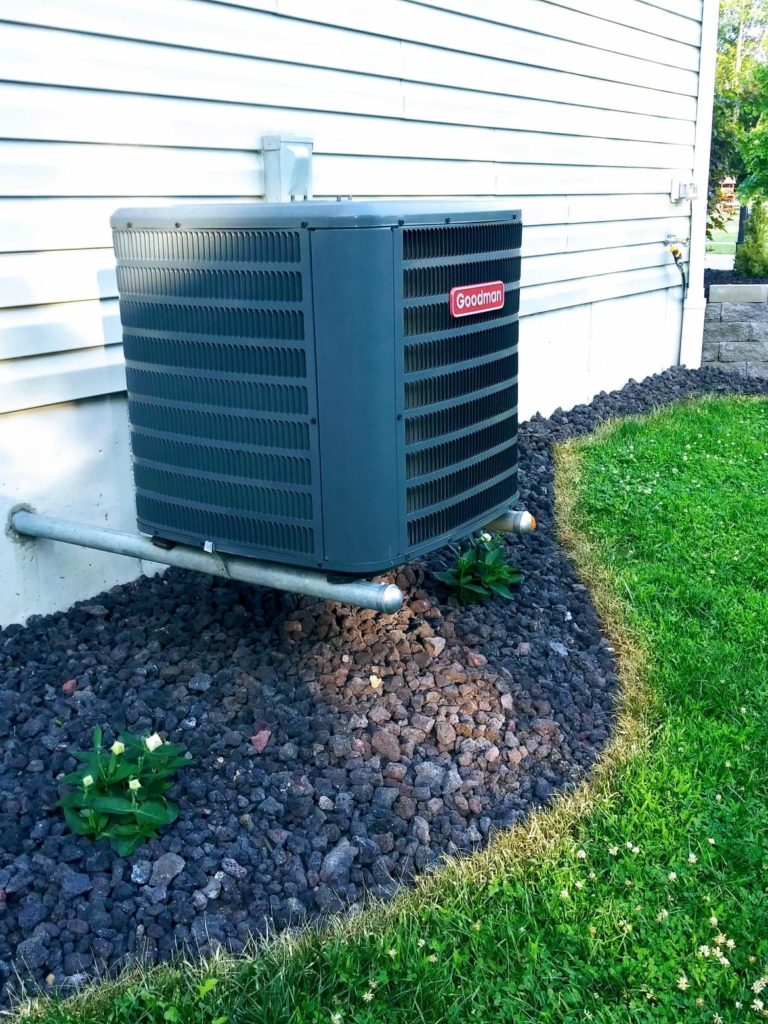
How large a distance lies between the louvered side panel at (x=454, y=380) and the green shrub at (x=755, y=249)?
23.7 ft

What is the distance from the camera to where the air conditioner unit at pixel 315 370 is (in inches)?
98.4

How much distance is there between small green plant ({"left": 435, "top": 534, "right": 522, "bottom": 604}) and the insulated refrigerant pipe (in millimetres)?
836

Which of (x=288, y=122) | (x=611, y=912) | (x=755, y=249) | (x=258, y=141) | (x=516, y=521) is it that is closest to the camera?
(x=611, y=912)

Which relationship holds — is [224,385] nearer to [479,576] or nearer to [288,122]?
[479,576]

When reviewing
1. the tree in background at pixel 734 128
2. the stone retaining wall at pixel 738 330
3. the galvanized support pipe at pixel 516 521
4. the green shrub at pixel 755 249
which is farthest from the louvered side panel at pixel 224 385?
the tree in background at pixel 734 128

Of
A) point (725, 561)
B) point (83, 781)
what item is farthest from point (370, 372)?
point (725, 561)

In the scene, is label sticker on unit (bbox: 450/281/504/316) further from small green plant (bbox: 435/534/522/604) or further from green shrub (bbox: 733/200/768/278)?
green shrub (bbox: 733/200/768/278)

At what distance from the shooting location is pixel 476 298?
2.82 m

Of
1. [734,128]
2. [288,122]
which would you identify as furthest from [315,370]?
[734,128]

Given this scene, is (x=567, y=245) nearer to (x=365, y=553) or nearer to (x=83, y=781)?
(x=365, y=553)

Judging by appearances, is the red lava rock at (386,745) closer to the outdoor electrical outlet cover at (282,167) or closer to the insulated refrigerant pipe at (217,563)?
the insulated refrigerant pipe at (217,563)

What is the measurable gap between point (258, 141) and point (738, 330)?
564 cm

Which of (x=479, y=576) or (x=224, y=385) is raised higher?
(x=224, y=385)

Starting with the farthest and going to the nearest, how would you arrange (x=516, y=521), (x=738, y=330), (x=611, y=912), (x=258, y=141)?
(x=738, y=330) < (x=258, y=141) < (x=516, y=521) < (x=611, y=912)
